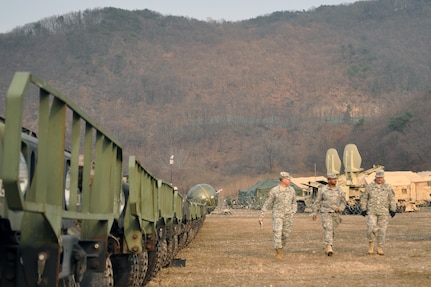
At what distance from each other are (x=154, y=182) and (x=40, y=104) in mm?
7164

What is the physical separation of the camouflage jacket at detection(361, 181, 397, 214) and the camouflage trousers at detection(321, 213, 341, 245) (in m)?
0.58

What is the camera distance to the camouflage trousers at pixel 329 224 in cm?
1789

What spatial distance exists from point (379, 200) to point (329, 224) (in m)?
1.08

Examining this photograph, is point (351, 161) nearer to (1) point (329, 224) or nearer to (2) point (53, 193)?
(1) point (329, 224)

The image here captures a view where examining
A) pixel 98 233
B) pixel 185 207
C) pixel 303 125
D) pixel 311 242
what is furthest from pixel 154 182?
pixel 303 125

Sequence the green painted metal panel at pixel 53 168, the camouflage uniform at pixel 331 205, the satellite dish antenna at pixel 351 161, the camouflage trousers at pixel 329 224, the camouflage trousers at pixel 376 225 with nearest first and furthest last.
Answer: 1. the green painted metal panel at pixel 53 168
2. the camouflage trousers at pixel 329 224
3. the camouflage trousers at pixel 376 225
4. the camouflage uniform at pixel 331 205
5. the satellite dish antenna at pixel 351 161

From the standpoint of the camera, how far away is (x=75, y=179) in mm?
6664

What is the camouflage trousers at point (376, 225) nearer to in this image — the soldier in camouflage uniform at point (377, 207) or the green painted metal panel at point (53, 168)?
the soldier in camouflage uniform at point (377, 207)

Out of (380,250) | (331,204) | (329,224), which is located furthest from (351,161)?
(380,250)

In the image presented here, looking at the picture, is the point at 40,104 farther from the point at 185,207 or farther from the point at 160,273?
the point at 185,207

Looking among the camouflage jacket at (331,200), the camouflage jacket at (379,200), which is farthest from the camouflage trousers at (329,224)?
the camouflage jacket at (379,200)

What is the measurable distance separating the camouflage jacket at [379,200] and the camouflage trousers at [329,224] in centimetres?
58

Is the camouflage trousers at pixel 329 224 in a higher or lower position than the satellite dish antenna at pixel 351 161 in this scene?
lower

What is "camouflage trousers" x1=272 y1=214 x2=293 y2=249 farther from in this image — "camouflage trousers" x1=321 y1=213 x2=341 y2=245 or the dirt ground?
"camouflage trousers" x1=321 y1=213 x2=341 y2=245
